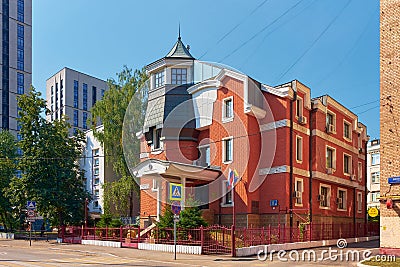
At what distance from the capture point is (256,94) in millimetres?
28828

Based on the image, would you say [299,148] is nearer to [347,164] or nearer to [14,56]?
[347,164]

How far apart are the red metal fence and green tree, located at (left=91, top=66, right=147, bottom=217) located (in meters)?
8.70

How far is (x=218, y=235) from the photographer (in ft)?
66.8

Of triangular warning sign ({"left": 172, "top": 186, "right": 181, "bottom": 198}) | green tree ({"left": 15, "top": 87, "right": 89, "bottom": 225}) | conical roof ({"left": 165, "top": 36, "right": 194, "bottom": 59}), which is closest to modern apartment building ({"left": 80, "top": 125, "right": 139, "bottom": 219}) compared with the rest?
green tree ({"left": 15, "top": 87, "right": 89, "bottom": 225})

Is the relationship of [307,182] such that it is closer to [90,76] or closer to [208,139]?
[208,139]

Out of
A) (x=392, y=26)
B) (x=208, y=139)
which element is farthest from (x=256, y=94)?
(x=392, y=26)

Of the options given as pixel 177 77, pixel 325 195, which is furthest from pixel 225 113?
pixel 325 195

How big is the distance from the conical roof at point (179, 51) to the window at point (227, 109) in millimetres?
6085

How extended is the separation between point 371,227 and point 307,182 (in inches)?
358

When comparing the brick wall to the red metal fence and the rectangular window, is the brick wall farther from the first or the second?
the rectangular window

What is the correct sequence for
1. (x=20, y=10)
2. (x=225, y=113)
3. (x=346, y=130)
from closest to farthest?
(x=225, y=113)
(x=346, y=130)
(x=20, y=10)

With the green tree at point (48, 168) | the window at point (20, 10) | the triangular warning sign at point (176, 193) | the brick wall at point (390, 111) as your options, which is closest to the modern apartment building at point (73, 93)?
the window at point (20, 10)

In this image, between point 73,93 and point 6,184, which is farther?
point 73,93

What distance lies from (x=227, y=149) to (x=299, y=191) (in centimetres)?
521
